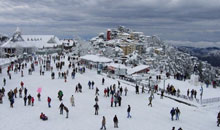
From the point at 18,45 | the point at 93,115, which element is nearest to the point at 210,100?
the point at 93,115

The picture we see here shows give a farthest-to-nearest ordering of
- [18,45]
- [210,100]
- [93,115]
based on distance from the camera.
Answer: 1. [18,45]
2. [210,100]
3. [93,115]

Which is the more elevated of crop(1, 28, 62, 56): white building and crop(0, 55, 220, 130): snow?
crop(1, 28, 62, 56): white building

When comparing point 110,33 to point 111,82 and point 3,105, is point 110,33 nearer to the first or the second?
point 111,82

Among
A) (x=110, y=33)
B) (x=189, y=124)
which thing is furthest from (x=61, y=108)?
(x=110, y=33)

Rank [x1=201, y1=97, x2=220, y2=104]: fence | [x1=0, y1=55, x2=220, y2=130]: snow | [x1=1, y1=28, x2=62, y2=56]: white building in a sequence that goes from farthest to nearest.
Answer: [x1=1, y1=28, x2=62, y2=56]: white building < [x1=201, y1=97, x2=220, y2=104]: fence < [x1=0, y1=55, x2=220, y2=130]: snow

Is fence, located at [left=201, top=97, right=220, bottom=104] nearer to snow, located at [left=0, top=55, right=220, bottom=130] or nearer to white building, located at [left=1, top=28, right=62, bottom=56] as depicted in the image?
snow, located at [left=0, top=55, right=220, bottom=130]

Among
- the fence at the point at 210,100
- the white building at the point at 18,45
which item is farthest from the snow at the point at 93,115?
the white building at the point at 18,45

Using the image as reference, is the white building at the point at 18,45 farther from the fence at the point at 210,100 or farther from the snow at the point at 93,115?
the fence at the point at 210,100

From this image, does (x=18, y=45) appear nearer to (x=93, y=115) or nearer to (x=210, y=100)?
(x=93, y=115)

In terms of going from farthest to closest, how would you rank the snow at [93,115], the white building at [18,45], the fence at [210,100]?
the white building at [18,45] → the fence at [210,100] → the snow at [93,115]

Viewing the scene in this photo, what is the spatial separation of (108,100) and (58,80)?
29.8ft

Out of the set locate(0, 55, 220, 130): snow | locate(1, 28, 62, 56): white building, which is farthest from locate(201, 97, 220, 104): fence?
locate(1, 28, 62, 56): white building

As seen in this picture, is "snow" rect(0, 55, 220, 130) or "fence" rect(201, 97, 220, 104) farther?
"fence" rect(201, 97, 220, 104)

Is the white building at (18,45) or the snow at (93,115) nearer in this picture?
the snow at (93,115)
